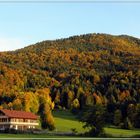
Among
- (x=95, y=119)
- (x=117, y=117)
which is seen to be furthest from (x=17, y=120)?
(x=95, y=119)

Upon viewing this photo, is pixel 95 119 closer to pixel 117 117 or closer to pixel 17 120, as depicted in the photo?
pixel 17 120

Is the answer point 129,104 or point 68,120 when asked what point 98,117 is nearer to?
point 68,120

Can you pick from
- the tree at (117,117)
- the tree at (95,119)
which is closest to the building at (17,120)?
the tree at (117,117)

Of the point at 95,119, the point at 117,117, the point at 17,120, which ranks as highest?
the point at 117,117

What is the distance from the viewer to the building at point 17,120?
12900 cm

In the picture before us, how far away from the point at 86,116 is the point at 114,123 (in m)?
46.9

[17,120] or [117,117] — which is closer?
[17,120]

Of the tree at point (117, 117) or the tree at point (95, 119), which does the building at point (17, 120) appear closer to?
the tree at point (117, 117)

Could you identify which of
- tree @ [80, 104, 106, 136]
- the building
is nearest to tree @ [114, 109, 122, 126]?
the building

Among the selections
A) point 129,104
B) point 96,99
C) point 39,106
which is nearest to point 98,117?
point 129,104

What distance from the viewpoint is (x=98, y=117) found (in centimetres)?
9775

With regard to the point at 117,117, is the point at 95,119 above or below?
below

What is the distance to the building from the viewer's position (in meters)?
129

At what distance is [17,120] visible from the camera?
427ft
